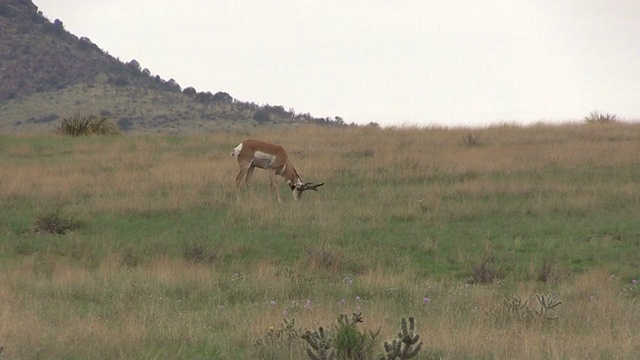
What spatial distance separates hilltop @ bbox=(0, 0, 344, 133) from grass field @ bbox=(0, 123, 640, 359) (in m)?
33.8

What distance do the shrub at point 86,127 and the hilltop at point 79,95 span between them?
23.9 metres

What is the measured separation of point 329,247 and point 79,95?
182 ft

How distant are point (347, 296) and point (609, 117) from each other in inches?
1008

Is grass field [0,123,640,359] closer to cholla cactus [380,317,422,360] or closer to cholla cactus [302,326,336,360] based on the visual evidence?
cholla cactus [302,326,336,360]

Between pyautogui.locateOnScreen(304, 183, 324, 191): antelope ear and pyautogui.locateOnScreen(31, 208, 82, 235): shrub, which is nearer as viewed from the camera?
pyautogui.locateOnScreen(31, 208, 82, 235): shrub

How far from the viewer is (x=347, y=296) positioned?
32.1 ft

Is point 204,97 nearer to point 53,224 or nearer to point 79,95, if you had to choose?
point 79,95

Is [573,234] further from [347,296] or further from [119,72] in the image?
[119,72]

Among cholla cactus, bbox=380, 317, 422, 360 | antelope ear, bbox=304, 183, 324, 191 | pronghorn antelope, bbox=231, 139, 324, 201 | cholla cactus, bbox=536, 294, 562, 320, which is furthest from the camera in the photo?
pronghorn antelope, bbox=231, 139, 324, 201

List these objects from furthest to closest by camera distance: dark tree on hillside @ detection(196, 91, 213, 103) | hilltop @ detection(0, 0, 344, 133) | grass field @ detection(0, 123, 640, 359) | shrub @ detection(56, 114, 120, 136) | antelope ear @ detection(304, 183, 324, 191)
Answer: dark tree on hillside @ detection(196, 91, 213, 103), hilltop @ detection(0, 0, 344, 133), shrub @ detection(56, 114, 120, 136), antelope ear @ detection(304, 183, 324, 191), grass field @ detection(0, 123, 640, 359)

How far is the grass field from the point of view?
7.27 meters

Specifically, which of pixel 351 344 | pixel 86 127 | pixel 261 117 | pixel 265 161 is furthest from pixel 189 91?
pixel 351 344

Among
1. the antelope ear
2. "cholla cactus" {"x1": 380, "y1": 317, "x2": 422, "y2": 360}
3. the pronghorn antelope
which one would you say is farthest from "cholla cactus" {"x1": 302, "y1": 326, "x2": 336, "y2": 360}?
the pronghorn antelope

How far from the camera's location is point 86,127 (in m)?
30.4
